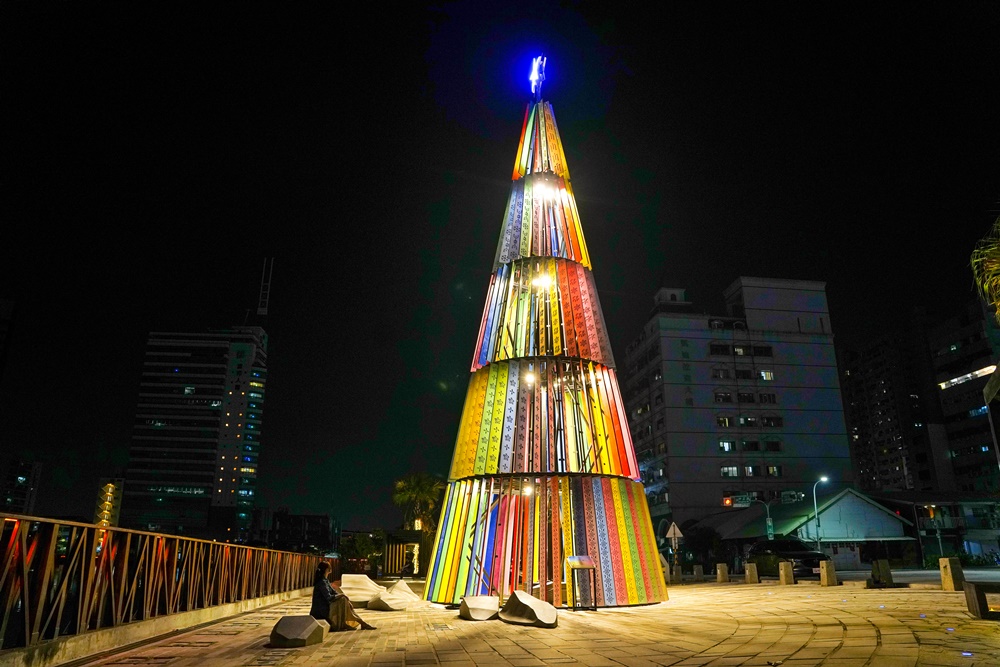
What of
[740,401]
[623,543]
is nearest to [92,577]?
[623,543]

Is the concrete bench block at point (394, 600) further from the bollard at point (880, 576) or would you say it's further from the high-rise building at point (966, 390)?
the high-rise building at point (966, 390)

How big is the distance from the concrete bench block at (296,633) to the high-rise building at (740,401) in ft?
219

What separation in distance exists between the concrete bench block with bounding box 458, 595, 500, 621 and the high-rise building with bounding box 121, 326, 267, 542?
138 meters

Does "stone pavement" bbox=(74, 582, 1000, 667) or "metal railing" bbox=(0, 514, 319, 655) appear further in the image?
"stone pavement" bbox=(74, 582, 1000, 667)

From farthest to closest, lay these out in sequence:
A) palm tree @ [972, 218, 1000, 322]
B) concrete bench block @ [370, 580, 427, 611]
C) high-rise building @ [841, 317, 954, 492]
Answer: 1. high-rise building @ [841, 317, 954, 492]
2. concrete bench block @ [370, 580, 427, 611]
3. palm tree @ [972, 218, 1000, 322]

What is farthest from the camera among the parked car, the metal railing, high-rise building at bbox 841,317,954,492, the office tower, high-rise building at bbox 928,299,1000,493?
the office tower

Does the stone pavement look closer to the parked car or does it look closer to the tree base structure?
the tree base structure

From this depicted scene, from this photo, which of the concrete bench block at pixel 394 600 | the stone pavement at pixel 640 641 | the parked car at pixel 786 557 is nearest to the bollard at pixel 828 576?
the parked car at pixel 786 557

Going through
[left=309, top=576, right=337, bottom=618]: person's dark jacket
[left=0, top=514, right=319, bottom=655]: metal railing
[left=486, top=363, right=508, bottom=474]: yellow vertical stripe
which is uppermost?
[left=486, top=363, right=508, bottom=474]: yellow vertical stripe

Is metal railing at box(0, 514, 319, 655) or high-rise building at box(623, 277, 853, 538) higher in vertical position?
high-rise building at box(623, 277, 853, 538)

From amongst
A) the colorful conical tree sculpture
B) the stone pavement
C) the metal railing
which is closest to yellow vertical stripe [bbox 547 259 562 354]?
the colorful conical tree sculpture

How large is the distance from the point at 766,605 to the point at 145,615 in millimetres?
12969

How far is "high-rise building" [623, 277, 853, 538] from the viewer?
74375 millimetres

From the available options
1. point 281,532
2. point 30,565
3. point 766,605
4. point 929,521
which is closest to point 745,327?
point 929,521
